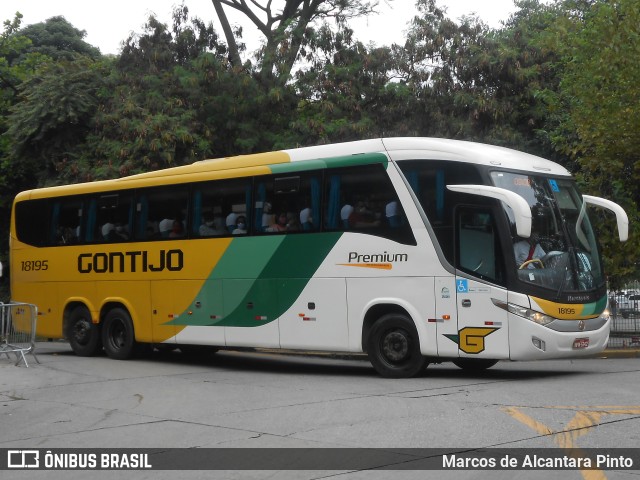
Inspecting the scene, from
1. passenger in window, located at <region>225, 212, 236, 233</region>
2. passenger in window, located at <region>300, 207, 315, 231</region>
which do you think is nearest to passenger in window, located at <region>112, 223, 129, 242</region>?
passenger in window, located at <region>225, 212, 236, 233</region>

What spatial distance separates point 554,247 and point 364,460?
23.7ft

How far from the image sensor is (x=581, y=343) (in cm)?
1445

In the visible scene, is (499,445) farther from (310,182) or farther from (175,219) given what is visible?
(175,219)

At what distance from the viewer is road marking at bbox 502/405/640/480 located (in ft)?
27.9

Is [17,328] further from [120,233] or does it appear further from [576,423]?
[576,423]

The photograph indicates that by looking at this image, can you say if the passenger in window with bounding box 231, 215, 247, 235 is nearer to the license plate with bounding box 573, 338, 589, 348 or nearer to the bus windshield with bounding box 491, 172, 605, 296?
the bus windshield with bounding box 491, 172, 605, 296

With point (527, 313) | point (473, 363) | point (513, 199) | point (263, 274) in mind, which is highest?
point (513, 199)

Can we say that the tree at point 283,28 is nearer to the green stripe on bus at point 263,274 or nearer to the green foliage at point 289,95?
the green foliage at point 289,95

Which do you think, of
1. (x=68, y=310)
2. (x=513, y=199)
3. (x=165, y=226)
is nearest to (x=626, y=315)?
(x=513, y=199)

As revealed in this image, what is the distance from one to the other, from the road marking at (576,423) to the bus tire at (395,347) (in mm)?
3989

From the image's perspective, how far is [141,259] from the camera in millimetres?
19250

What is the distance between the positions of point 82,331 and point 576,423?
535 inches

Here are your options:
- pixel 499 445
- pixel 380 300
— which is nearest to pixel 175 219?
pixel 380 300

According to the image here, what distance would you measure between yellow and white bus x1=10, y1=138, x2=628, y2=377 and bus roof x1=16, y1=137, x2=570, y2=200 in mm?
26
